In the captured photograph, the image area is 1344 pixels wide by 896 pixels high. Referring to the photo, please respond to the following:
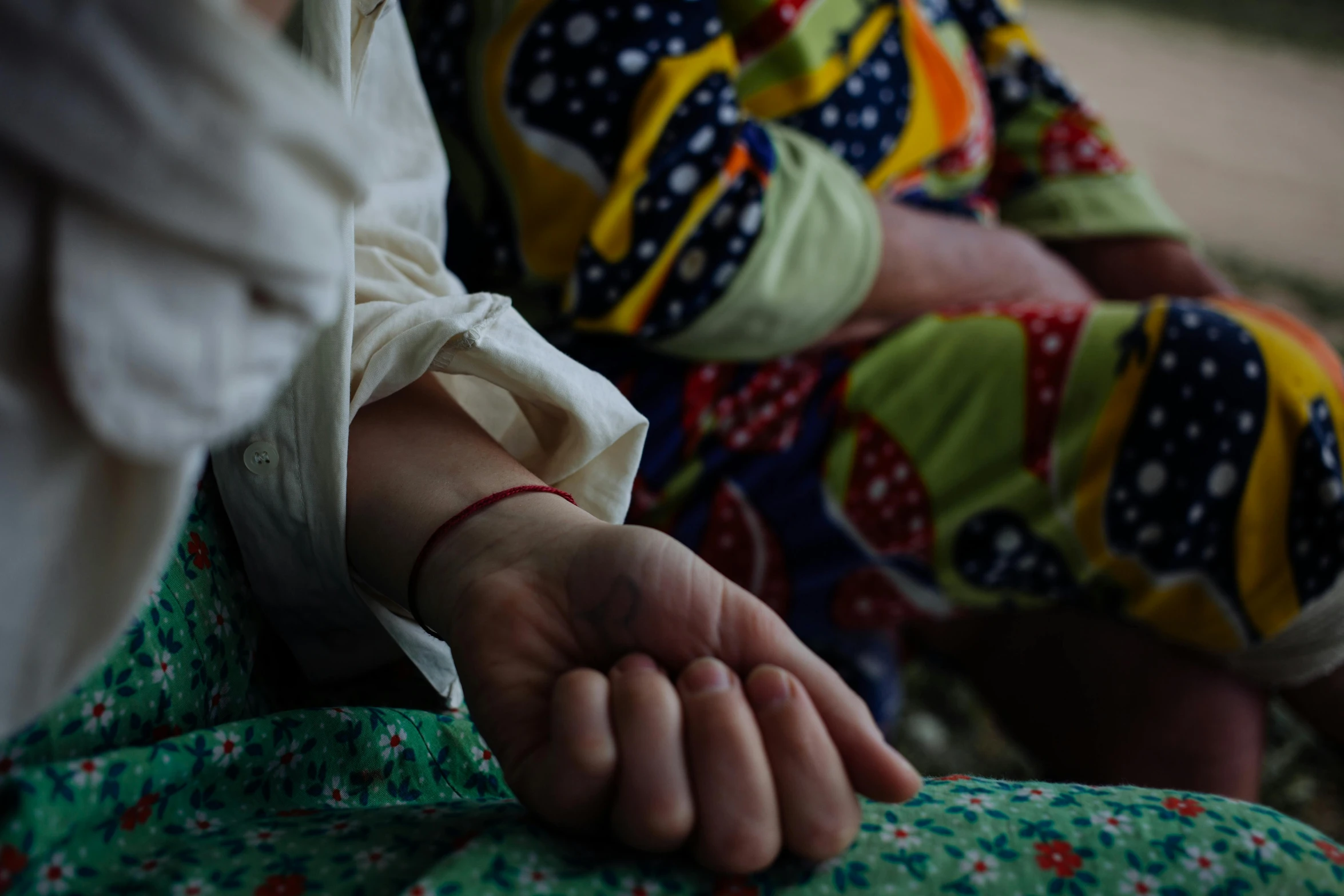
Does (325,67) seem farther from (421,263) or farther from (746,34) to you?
(746,34)

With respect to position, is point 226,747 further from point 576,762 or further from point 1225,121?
point 1225,121

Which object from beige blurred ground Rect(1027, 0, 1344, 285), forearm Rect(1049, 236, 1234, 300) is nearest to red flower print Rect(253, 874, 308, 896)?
forearm Rect(1049, 236, 1234, 300)

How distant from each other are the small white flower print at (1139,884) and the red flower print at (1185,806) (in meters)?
0.04

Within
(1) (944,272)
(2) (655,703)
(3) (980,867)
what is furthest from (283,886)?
(1) (944,272)

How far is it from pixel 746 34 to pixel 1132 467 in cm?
42

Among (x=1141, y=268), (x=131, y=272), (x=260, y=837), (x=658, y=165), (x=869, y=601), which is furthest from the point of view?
(x=1141, y=268)

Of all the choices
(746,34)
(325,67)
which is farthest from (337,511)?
(746,34)

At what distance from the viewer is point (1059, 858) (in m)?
0.33

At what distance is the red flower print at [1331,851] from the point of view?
338mm

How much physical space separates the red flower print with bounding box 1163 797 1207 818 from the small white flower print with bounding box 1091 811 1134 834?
21 millimetres

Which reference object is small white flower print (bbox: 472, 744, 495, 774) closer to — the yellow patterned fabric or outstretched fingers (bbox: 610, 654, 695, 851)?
outstretched fingers (bbox: 610, 654, 695, 851)

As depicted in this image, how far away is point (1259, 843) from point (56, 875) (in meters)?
0.40

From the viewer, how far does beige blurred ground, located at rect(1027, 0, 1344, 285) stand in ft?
5.51

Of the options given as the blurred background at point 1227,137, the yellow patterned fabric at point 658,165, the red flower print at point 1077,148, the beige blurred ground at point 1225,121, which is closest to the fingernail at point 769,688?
the yellow patterned fabric at point 658,165
